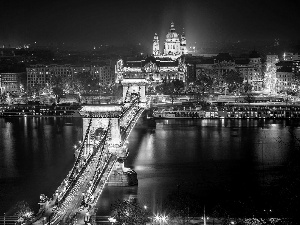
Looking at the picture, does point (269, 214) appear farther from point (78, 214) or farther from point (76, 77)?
point (76, 77)

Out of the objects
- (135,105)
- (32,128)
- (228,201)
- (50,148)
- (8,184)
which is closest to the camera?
(228,201)

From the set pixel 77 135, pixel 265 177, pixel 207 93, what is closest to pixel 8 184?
pixel 265 177

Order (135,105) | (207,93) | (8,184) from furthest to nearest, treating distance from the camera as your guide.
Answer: (207,93) < (135,105) < (8,184)

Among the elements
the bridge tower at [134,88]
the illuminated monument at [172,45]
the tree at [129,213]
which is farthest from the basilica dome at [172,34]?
the tree at [129,213]

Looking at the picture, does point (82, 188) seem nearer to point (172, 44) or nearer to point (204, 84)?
point (204, 84)

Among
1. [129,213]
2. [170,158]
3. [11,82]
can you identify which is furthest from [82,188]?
[11,82]
